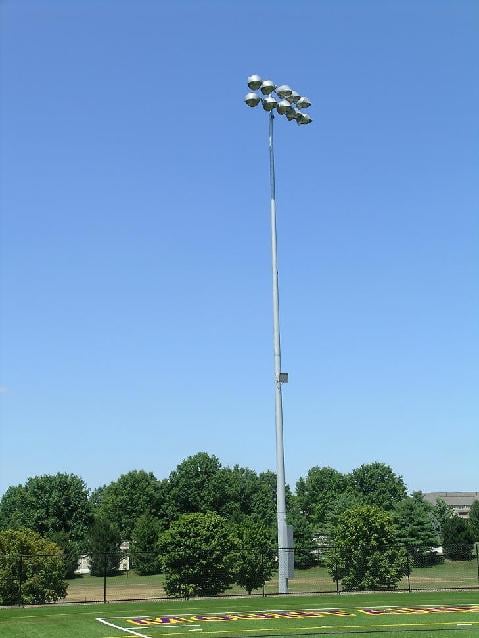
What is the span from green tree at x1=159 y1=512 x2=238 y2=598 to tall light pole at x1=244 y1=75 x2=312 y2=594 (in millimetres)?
3128

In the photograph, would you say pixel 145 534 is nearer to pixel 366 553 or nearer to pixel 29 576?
pixel 366 553

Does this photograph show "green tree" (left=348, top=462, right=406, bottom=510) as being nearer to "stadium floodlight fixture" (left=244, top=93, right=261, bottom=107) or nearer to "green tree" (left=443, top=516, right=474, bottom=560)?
"green tree" (left=443, top=516, right=474, bottom=560)

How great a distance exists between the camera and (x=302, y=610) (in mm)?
23906

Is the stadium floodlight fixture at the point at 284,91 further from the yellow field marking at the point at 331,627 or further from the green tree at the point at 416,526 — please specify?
the green tree at the point at 416,526

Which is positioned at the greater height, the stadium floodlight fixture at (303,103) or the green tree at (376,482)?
the stadium floodlight fixture at (303,103)

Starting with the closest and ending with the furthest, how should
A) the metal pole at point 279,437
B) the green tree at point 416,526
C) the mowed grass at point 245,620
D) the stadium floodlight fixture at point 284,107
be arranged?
the mowed grass at point 245,620 < the metal pole at point 279,437 < the stadium floodlight fixture at point 284,107 < the green tree at point 416,526

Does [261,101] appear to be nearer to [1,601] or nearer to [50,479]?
[1,601]

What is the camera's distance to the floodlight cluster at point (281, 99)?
29969 millimetres

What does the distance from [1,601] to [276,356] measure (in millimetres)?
14111

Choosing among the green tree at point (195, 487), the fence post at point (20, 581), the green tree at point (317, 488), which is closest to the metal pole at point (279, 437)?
the fence post at point (20, 581)

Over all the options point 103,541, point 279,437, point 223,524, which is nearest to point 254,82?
point 279,437

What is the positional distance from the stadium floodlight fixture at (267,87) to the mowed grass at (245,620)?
747 inches

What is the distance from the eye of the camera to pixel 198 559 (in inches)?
1260

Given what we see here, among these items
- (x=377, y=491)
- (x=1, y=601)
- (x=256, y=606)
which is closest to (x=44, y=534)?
(x=377, y=491)
